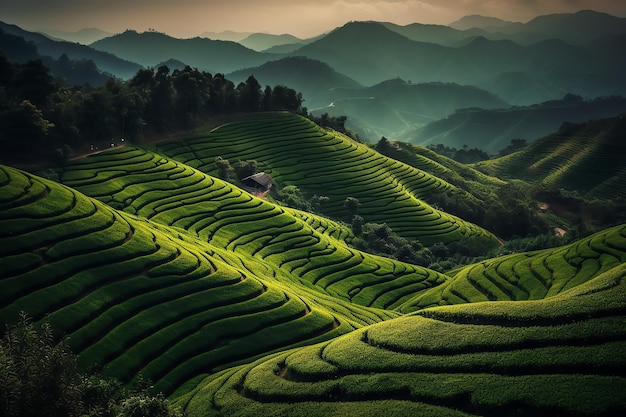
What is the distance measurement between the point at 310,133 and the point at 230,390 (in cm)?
9587

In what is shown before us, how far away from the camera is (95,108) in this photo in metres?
81.2

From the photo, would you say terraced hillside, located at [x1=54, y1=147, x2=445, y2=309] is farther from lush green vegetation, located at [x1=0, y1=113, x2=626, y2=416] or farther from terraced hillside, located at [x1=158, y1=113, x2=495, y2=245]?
terraced hillside, located at [x1=158, y1=113, x2=495, y2=245]

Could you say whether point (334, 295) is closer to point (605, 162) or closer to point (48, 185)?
point (48, 185)

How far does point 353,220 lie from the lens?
8425cm

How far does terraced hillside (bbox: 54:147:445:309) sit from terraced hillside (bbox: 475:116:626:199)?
114 meters

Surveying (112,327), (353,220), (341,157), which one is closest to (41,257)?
(112,327)

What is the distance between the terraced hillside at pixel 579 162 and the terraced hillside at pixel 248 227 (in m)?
114

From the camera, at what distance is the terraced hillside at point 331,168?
92.0 metres

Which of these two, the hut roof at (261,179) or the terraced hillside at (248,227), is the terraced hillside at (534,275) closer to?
the terraced hillside at (248,227)

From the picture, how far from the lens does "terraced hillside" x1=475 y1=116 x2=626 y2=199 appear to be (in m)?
156

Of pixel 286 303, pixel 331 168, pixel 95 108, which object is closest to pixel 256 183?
pixel 331 168

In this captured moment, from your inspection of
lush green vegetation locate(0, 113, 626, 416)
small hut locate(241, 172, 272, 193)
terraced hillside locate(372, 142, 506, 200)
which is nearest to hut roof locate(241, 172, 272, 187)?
small hut locate(241, 172, 272, 193)

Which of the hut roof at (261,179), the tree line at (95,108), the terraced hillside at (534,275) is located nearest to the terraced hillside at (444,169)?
Result: the tree line at (95,108)

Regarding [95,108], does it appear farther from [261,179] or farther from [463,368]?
[463,368]
